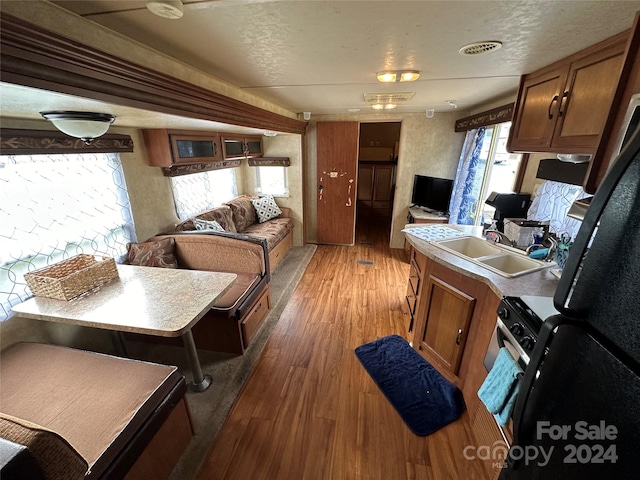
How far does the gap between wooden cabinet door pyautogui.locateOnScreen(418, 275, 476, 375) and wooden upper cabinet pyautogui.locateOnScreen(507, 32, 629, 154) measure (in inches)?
39.6

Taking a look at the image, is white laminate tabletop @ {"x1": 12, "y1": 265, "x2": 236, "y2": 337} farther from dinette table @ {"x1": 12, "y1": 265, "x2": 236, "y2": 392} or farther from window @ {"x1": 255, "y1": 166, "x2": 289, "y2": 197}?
window @ {"x1": 255, "y1": 166, "x2": 289, "y2": 197}

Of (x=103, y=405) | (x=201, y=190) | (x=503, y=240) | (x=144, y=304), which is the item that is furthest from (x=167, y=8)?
(x=201, y=190)

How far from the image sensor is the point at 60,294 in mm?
1449

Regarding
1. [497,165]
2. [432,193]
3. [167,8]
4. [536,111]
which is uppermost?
[167,8]

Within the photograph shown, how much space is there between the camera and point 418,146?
3885 millimetres

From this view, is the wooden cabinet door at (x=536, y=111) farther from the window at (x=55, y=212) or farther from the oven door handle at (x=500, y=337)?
the window at (x=55, y=212)

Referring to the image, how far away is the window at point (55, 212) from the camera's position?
58.7 inches

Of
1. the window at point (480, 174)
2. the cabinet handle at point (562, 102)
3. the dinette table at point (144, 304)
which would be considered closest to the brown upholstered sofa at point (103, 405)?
the dinette table at point (144, 304)

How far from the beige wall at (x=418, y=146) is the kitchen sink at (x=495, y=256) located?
217 cm

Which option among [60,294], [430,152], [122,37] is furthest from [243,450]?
[430,152]

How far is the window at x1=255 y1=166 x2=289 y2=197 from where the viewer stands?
428 cm

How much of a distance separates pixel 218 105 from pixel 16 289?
166 centimetres

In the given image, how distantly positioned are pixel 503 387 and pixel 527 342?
26 centimetres

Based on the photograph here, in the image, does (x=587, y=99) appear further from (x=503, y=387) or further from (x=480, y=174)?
(x=480, y=174)
